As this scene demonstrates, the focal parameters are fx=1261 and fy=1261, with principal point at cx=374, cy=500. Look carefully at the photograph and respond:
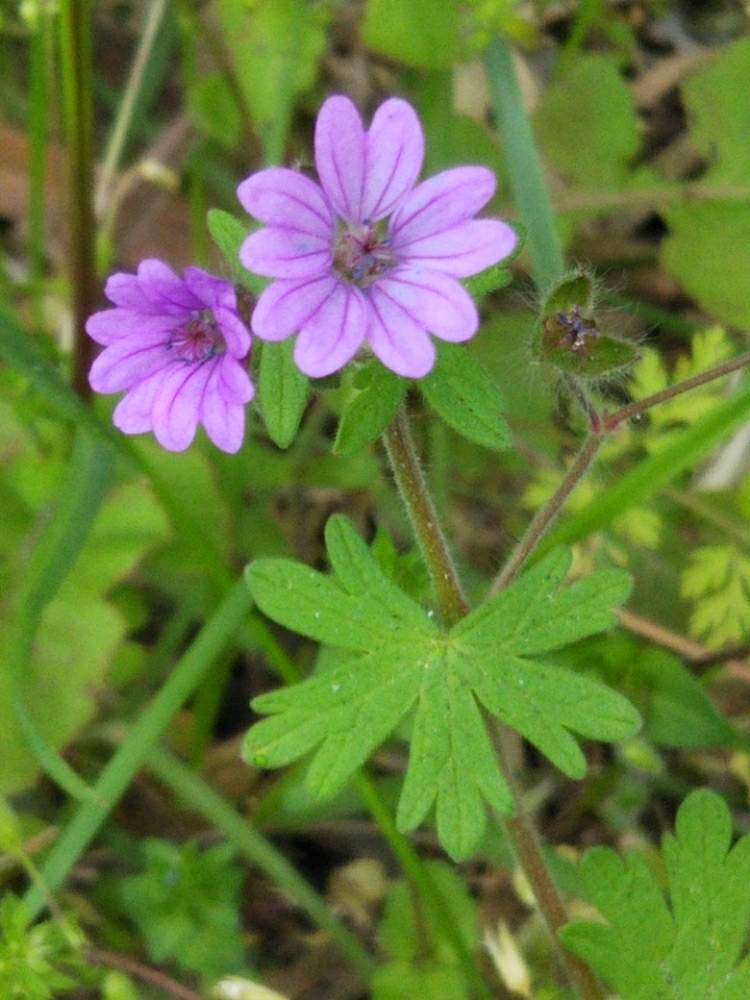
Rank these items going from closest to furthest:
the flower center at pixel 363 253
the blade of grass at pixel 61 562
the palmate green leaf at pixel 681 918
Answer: the flower center at pixel 363 253 → the palmate green leaf at pixel 681 918 → the blade of grass at pixel 61 562

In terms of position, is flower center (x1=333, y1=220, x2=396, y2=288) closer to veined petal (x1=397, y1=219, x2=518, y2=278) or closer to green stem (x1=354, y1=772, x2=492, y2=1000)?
veined petal (x1=397, y1=219, x2=518, y2=278)

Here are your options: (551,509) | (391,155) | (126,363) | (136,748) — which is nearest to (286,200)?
(391,155)

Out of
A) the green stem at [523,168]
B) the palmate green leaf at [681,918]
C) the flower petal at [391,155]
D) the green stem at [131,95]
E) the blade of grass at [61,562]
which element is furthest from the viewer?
the green stem at [131,95]

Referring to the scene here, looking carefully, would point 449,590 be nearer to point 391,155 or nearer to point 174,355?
point 174,355

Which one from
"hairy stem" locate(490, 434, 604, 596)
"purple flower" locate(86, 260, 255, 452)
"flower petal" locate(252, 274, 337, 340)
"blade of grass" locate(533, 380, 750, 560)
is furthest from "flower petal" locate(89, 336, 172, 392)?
"blade of grass" locate(533, 380, 750, 560)

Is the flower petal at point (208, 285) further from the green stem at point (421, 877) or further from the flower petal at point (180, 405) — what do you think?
the green stem at point (421, 877)

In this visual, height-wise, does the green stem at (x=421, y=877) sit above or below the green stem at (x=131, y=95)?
below

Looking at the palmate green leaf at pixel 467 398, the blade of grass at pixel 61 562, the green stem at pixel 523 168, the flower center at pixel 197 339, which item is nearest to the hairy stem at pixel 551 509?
the palmate green leaf at pixel 467 398
